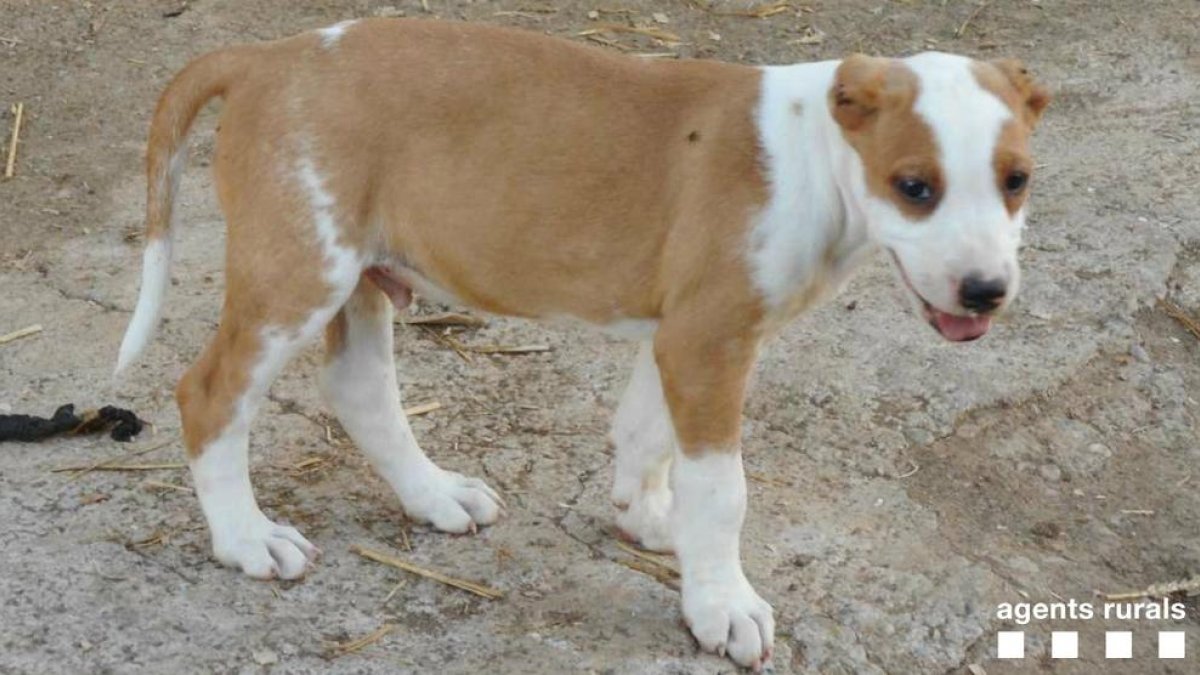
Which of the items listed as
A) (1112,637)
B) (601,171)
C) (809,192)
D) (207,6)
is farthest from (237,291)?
Result: (207,6)

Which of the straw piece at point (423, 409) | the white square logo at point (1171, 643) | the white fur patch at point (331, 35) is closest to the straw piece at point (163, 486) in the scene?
the straw piece at point (423, 409)

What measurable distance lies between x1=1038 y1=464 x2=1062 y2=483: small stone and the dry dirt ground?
1.0 inches

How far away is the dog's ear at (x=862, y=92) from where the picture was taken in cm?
345

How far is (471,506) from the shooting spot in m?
4.41

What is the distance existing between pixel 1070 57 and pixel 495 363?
3672mm

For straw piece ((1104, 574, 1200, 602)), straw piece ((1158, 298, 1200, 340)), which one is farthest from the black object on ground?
straw piece ((1158, 298, 1200, 340))

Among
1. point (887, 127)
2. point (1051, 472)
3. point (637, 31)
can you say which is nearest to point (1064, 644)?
point (1051, 472)

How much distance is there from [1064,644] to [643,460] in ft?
3.81

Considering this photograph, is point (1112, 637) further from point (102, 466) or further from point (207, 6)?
point (207, 6)

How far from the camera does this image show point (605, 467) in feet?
15.5

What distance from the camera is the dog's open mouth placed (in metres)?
3.41

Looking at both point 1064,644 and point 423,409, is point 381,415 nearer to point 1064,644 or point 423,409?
point 423,409

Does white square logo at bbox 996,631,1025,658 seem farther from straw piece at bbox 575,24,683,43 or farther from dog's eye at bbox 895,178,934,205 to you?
straw piece at bbox 575,24,683,43

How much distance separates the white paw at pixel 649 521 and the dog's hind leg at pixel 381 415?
37 cm
